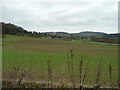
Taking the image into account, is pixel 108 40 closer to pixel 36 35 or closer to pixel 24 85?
pixel 36 35

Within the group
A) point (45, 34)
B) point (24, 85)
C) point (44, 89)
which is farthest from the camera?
point (45, 34)

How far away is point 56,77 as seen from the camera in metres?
8.12

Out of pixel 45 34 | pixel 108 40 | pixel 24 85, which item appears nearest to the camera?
pixel 24 85

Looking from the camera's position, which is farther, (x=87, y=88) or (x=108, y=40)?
(x=108, y=40)

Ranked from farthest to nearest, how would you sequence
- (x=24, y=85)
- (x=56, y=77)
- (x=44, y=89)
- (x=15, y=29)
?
(x=15, y=29), (x=56, y=77), (x=24, y=85), (x=44, y=89)

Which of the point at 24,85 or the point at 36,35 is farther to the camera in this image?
the point at 36,35

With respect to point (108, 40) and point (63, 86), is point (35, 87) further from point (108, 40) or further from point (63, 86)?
point (108, 40)

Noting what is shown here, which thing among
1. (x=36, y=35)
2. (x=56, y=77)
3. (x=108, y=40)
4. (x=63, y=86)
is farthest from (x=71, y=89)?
(x=36, y=35)

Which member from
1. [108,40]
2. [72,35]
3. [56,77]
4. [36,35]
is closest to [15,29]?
[36,35]

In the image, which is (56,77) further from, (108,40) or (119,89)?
(108,40)

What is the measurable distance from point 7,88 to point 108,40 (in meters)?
68.9

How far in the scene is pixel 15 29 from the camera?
85.4 meters

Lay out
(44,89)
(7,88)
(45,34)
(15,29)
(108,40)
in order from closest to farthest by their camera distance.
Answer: (7,88)
(44,89)
(108,40)
(15,29)
(45,34)

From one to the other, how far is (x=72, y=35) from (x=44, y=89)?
97871mm
